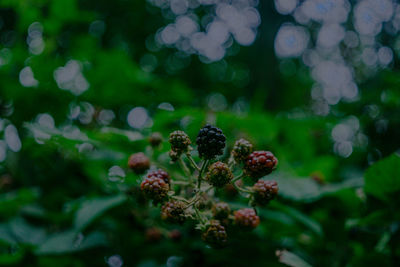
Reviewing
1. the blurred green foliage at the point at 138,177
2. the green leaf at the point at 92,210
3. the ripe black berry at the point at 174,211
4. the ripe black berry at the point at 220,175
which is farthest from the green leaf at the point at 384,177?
the green leaf at the point at 92,210

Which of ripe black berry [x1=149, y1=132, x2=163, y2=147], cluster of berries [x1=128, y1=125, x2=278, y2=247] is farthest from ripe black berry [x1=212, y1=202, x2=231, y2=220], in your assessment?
ripe black berry [x1=149, y1=132, x2=163, y2=147]

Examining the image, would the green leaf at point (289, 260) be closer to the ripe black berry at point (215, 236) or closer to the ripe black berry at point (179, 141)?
the ripe black berry at point (215, 236)

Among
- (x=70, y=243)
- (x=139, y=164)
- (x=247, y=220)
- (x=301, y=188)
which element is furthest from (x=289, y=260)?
(x=70, y=243)

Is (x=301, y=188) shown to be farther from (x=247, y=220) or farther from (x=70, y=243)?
(x=70, y=243)

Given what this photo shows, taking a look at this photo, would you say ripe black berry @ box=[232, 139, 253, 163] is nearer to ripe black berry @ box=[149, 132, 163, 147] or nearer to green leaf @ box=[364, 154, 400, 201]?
ripe black berry @ box=[149, 132, 163, 147]

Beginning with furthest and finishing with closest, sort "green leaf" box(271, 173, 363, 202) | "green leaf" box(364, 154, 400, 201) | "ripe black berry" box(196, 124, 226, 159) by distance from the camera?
1. "green leaf" box(271, 173, 363, 202)
2. "green leaf" box(364, 154, 400, 201)
3. "ripe black berry" box(196, 124, 226, 159)
